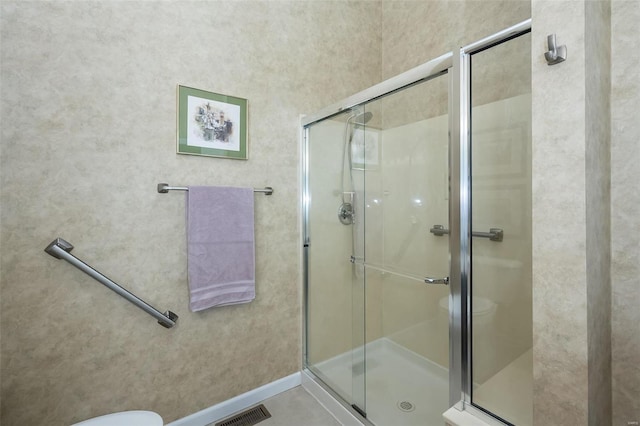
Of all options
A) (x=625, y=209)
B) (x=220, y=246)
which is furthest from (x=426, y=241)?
(x=220, y=246)

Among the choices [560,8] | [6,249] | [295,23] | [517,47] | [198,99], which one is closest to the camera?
[560,8]

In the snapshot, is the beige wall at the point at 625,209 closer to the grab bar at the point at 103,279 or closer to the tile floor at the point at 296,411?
the tile floor at the point at 296,411

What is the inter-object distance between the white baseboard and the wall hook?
2045 millimetres

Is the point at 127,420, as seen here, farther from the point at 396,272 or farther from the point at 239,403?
the point at 396,272

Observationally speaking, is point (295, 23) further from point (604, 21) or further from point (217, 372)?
point (217, 372)

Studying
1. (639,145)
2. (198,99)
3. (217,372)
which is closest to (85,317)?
(217,372)

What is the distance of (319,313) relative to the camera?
6.42 feet

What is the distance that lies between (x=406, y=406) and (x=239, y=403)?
96 centimetres

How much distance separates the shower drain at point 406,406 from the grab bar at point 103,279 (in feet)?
4.30

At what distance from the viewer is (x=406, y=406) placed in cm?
163

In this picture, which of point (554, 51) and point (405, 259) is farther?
point (405, 259)

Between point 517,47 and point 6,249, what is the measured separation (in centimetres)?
209

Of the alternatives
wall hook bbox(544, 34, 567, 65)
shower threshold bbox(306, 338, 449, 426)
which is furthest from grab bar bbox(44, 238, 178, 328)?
wall hook bbox(544, 34, 567, 65)

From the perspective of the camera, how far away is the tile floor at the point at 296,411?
1.63 metres
